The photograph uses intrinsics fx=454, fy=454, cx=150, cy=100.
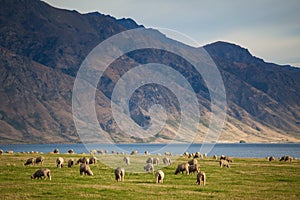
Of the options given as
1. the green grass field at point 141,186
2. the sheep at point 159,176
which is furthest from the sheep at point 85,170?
the sheep at point 159,176

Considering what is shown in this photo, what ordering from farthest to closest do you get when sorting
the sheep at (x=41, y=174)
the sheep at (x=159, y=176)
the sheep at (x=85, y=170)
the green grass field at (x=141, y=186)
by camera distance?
the sheep at (x=85, y=170) < the sheep at (x=159, y=176) < the sheep at (x=41, y=174) < the green grass field at (x=141, y=186)

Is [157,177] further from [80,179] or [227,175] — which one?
[227,175]

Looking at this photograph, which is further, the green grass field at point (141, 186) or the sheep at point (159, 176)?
the sheep at point (159, 176)

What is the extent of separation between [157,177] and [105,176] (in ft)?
22.6

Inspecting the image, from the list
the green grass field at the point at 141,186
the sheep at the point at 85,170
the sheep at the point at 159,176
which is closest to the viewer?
the green grass field at the point at 141,186

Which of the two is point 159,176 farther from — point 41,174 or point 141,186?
point 41,174

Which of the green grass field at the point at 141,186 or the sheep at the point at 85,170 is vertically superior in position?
the sheep at the point at 85,170

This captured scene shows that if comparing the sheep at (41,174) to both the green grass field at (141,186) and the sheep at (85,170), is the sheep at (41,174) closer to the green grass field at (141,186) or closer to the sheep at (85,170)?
the green grass field at (141,186)

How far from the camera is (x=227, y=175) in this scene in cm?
5209

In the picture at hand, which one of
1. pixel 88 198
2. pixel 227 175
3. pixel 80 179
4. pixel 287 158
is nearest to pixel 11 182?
pixel 80 179

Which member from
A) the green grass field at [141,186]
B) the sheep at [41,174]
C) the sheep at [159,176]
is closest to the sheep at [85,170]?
the green grass field at [141,186]

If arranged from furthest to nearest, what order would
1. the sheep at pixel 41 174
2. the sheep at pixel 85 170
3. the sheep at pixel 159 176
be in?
1. the sheep at pixel 85 170
2. the sheep at pixel 159 176
3. the sheep at pixel 41 174

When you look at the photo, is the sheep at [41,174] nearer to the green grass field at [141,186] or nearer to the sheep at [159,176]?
the green grass field at [141,186]

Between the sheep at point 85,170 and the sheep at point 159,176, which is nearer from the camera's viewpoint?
the sheep at point 159,176
